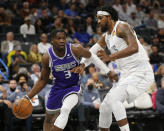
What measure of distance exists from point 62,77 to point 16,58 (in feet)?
15.6

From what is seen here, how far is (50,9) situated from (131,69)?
9086mm

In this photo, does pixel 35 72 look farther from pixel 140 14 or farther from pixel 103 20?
pixel 140 14

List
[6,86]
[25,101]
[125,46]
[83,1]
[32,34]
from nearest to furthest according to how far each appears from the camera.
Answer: [125,46], [25,101], [6,86], [32,34], [83,1]

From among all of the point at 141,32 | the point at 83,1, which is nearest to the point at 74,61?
the point at 141,32

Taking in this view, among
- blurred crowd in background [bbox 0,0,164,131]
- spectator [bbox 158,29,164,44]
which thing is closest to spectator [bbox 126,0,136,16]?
blurred crowd in background [bbox 0,0,164,131]

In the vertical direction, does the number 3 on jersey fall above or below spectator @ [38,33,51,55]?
below

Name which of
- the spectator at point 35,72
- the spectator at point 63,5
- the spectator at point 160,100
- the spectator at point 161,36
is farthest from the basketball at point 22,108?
the spectator at point 63,5

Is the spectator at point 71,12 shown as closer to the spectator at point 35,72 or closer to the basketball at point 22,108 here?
the spectator at point 35,72

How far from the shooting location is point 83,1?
1452 cm

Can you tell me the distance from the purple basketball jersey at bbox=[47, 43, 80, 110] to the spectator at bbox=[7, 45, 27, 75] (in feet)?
14.6

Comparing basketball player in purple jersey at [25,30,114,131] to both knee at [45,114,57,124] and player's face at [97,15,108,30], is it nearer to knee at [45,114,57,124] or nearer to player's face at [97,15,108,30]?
knee at [45,114,57,124]

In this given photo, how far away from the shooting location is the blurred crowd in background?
28.2 ft

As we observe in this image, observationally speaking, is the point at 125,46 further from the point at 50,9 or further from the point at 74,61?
the point at 50,9

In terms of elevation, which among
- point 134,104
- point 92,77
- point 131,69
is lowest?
point 134,104
